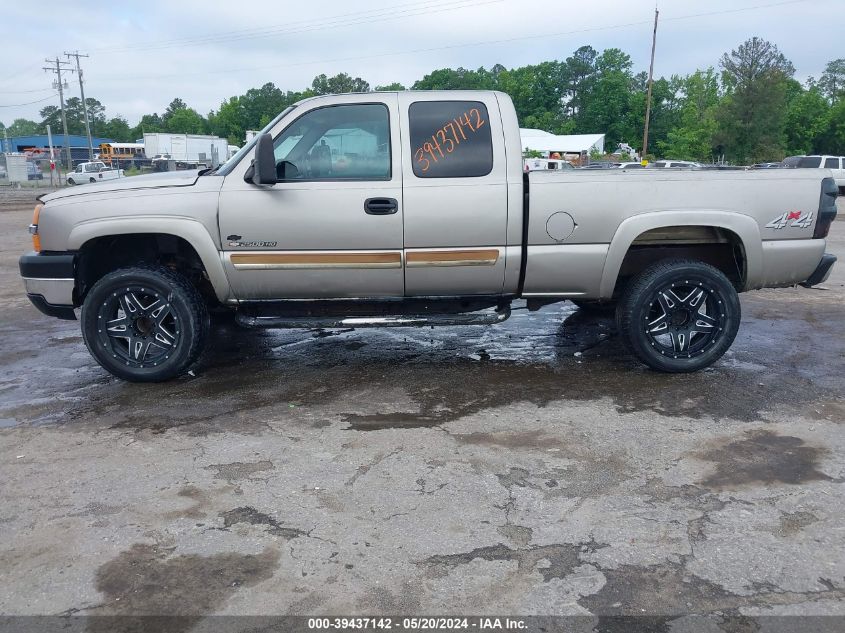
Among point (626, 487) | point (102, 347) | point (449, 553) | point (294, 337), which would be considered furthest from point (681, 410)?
point (102, 347)

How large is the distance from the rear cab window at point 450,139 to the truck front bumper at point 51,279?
2572 millimetres

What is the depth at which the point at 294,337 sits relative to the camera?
259 inches

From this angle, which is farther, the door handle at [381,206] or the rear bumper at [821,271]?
the rear bumper at [821,271]

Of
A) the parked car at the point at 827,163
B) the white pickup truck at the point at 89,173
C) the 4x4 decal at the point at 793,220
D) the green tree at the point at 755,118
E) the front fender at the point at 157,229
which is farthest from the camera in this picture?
the green tree at the point at 755,118

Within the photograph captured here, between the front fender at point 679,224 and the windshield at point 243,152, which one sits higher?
the windshield at point 243,152

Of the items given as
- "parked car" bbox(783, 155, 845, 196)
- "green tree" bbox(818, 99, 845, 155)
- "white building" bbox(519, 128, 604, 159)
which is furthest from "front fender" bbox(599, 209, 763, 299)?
"green tree" bbox(818, 99, 845, 155)

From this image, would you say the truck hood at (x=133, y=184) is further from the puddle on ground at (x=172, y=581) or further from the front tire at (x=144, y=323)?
the puddle on ground at (x=172, y=581)

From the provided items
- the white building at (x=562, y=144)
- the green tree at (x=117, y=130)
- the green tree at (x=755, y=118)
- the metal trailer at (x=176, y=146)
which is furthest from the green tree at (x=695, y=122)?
the green tree at (x=117, y=130)

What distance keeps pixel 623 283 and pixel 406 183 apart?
1.98m

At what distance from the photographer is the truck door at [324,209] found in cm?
488

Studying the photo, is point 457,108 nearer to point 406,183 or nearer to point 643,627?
point 406,183

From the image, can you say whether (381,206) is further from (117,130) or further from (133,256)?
(117,130)

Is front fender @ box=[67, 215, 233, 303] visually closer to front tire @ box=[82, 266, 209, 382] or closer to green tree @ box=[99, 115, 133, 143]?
front tire @ box=[82, 266, 209, 382]

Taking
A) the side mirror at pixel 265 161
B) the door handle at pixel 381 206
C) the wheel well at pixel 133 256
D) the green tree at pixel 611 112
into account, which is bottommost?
the wheel well at pixel 133 256
